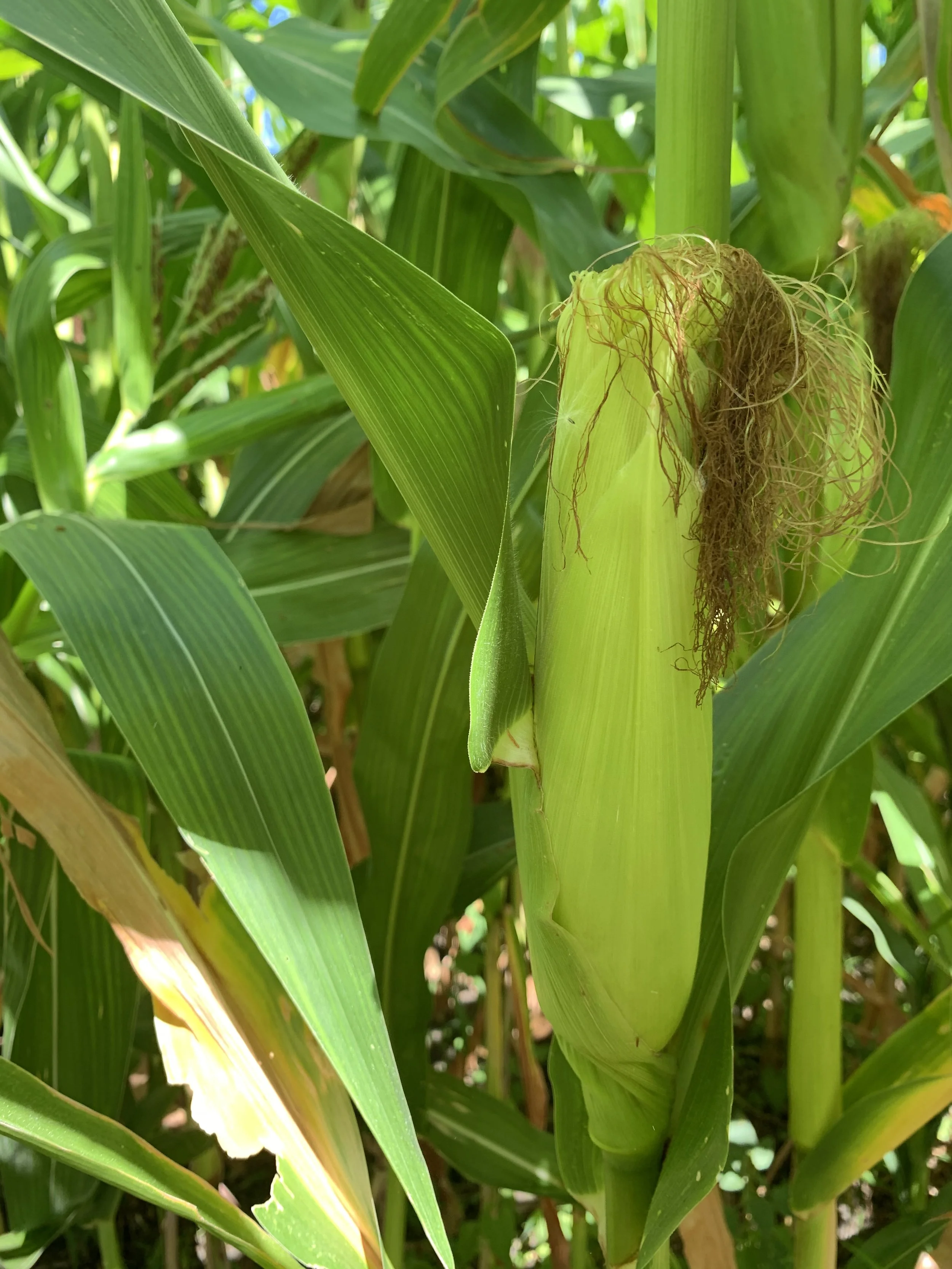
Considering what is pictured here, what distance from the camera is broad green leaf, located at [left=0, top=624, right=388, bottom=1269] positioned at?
0.38 metres

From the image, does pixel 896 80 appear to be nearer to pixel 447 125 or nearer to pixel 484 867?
pixel 447 125

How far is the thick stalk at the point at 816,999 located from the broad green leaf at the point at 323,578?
0.91 feet

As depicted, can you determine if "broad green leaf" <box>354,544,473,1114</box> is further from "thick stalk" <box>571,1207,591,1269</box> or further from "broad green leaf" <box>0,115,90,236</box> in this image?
"broad green leaf" <box>0,115,90,236</box>

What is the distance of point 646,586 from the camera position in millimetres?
282

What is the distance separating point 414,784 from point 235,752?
0.63ft

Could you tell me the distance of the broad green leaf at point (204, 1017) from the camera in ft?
1.24

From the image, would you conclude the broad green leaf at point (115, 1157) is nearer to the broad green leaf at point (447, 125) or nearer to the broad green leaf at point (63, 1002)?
the broad green leaf at point (63, 1002)

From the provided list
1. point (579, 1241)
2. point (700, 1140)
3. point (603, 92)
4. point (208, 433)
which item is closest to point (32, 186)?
point (208, 433)

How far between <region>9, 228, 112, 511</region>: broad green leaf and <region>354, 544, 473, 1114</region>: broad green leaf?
0.20 meters

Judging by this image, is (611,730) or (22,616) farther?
(22,616)

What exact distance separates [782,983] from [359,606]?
2.14 feet

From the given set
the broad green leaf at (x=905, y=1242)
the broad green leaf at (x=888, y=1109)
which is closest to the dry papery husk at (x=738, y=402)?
the broad green leaf at (x=888, y=1109)

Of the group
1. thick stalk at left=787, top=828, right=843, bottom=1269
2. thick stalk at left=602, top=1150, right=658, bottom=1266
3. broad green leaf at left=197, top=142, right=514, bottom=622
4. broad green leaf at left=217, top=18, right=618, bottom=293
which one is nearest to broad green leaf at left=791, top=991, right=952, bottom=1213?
thick stalk at left=787, top=828, right=843, bottom=1269

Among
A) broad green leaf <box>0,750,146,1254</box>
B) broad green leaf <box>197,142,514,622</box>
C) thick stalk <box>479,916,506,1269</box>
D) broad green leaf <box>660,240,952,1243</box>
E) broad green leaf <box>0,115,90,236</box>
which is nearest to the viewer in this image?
broad green leaf <box>197,142,514,622</box>
